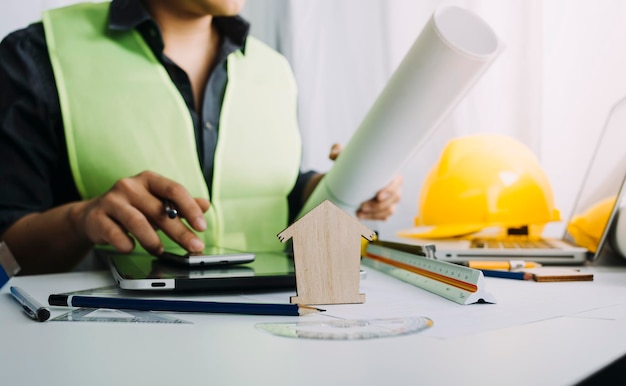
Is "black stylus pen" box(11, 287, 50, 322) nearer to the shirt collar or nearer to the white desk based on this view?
the white desk

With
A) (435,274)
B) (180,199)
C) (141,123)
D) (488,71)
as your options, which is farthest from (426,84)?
(488,71)

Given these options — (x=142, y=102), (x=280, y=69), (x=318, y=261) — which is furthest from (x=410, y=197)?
(x=318, y=261)

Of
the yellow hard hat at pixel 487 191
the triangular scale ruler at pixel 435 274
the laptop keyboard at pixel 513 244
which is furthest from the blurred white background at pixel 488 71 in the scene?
the triangular scale ruler at pixel 435 274

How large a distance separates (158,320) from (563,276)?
0.43 m

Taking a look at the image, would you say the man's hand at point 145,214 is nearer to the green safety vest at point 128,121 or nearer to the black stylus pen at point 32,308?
the black stylus pen at point 32,308

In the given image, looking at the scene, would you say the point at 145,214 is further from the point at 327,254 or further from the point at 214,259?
the point at 327,254

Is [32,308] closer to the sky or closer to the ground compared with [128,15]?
closer to the ground

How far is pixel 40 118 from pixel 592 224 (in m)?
0.91

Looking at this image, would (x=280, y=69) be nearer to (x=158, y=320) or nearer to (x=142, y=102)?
(x=142, y=102)

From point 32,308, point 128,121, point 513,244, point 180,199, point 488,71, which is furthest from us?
point 488,71

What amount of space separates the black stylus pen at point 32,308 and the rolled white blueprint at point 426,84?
377mm

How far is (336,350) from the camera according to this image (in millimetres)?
365

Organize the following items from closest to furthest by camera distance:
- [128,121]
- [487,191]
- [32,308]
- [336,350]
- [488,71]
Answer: [336,350] < [32,308] < [487,191] < [128,121] < [488,71]

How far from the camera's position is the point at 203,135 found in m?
1.19
